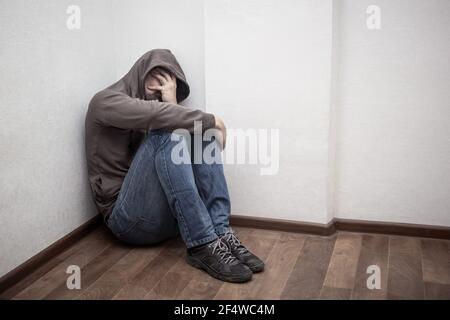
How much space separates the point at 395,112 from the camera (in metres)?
2.11

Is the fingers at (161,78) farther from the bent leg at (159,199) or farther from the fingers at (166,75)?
the bent leg at (159,199)

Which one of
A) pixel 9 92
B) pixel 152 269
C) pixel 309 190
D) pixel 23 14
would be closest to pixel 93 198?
pixel 152 269

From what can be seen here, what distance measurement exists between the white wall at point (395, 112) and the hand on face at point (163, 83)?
743 millimetres

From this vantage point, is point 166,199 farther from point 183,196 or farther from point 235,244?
point 235,244

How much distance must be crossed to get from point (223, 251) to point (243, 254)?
0.33 ft

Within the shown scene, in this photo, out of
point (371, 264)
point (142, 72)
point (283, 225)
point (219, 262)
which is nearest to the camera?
point (219, 262)

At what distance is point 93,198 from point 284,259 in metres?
0.88

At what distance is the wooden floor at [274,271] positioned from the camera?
169 cm

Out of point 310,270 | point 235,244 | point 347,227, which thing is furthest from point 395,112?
point 235,244

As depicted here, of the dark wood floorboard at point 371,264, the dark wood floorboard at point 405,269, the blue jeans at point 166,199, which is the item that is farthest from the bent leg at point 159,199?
the dark wood floorboard at point 405,269

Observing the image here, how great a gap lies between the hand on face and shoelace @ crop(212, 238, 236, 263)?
68 cm

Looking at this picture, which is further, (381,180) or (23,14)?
(381,180)
